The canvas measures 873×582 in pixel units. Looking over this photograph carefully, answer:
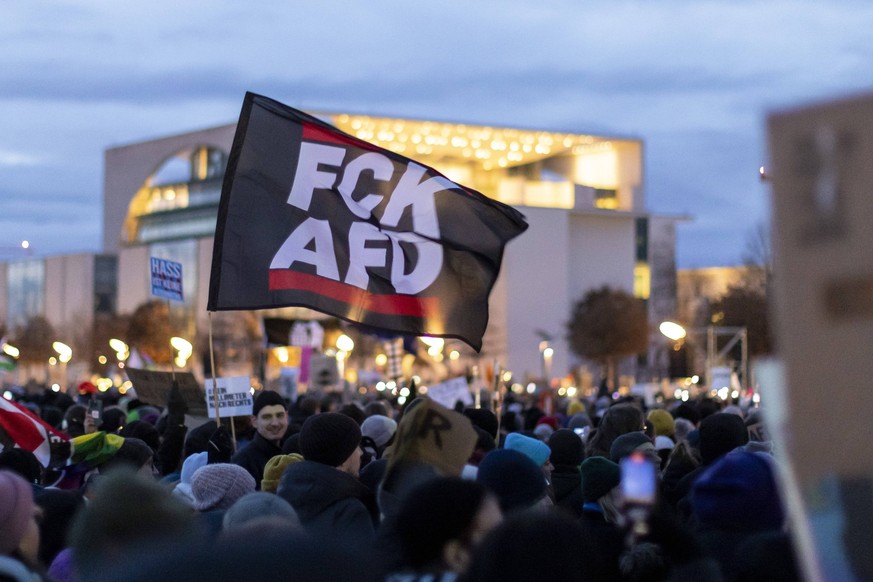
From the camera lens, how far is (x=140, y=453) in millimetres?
7379

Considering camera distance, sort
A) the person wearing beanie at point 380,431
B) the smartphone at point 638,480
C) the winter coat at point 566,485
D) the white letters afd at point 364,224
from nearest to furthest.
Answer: the smartphone at point 638,480
the winter coat at point 566,485
the white letters afd at point 364,224
the person wearing beanie at point 380,431

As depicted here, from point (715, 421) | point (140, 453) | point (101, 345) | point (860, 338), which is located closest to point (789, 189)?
point (860, 338)

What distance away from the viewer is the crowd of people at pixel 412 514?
2250 mm

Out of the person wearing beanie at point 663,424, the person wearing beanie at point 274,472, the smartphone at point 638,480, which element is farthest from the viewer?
the person wearing beanie at point 663,424

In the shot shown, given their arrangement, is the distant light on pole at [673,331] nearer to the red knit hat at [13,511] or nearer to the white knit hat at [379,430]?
the white knit hat at [379,430]

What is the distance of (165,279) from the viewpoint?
15.4m

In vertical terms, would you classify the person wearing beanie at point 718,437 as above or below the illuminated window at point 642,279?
below

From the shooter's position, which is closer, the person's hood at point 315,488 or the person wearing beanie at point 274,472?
the person's hood at point 315,488

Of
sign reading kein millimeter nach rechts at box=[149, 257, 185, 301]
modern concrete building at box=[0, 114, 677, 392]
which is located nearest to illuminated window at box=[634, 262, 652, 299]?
modern concrete building at box=[0, 114, 677, 392]

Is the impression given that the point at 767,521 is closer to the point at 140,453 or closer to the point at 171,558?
the point at 171,558

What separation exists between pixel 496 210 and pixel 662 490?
2413mm

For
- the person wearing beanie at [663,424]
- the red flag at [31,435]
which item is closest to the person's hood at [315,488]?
the red flag at [31,435]

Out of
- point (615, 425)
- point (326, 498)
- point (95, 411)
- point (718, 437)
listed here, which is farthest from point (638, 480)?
point (95, 411)

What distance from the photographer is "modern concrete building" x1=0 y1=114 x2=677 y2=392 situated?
271 feet
